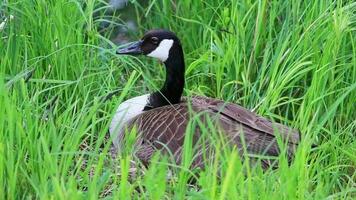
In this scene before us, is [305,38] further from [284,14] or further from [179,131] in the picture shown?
[179,131]

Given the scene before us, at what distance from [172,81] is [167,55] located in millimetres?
144

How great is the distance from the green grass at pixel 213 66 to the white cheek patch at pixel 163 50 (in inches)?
6.3

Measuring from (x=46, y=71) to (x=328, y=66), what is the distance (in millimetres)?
1479

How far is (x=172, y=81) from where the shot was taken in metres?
5.20

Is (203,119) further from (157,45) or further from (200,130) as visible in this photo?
(157,45)

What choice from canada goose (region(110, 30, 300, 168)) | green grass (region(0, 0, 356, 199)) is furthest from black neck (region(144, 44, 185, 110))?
green grass (region(0, 0, 356, 199))

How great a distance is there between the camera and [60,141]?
383 centimetres

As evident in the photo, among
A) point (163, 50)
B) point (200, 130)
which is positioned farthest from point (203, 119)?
point (163, 50)

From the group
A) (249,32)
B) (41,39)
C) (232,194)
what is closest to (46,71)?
(41,39)

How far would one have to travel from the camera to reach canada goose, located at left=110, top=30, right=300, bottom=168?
4492 millimetres

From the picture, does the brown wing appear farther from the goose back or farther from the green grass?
the green grass

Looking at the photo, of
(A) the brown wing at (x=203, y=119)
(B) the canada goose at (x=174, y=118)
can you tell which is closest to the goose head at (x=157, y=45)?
(B) the canada goose at (x=174, y=118)

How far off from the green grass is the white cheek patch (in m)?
0.16

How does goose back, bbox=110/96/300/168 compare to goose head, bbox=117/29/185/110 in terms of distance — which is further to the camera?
goose head, bbox=117/29/185/110
